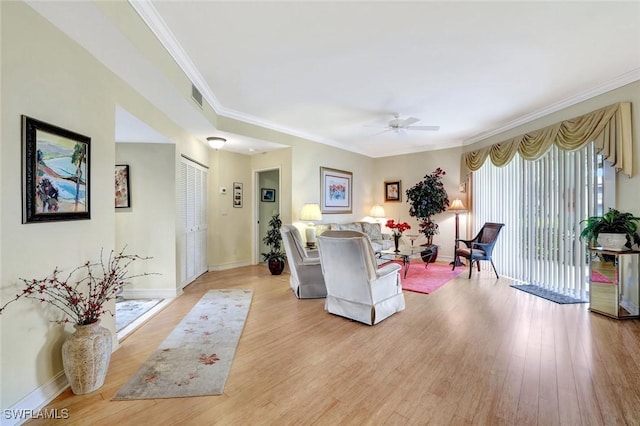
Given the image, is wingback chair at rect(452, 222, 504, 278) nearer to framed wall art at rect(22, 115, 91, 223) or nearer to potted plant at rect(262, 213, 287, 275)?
potted plant at rect(262, 213, 287, 275)

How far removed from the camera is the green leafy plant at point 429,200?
6.14 meters

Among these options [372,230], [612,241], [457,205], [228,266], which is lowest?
[228,266]

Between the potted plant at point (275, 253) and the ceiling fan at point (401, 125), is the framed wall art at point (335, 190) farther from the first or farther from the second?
the ceiling fan at point (401, 125)

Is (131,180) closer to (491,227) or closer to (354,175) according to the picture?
(354,175)

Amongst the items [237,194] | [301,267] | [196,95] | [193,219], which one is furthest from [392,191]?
[196,95]

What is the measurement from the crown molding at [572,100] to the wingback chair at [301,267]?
13.6 ft

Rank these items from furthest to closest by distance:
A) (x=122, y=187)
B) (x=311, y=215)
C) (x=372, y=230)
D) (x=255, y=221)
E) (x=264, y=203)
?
(x=372, y=230), (x=264, y=203), (x=255, y=221), (x=311, y=215), (x=122, y=187)

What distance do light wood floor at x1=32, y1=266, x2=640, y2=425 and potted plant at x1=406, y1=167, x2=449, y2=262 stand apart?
2.97 m

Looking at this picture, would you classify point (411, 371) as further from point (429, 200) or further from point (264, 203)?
point (264, 203)

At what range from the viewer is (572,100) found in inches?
149

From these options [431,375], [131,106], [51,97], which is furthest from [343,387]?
[131,106]

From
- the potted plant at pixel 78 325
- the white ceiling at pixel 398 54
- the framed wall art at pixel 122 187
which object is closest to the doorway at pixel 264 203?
the white ceiling at pixel 398 54

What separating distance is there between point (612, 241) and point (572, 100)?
203 cm

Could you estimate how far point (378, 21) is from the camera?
2.27m
